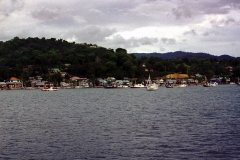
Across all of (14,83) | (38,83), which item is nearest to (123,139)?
(38,83)

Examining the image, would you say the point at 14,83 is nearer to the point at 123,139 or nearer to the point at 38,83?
the point at 38,83

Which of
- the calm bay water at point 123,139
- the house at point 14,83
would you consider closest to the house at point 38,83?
the house at point 14,83

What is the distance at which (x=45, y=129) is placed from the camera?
34.2m

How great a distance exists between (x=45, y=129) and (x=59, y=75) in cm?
15816

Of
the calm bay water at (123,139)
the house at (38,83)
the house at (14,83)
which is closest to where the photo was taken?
the calm bay water at (123,139)

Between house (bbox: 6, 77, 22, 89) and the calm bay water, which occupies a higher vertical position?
house (bbox: 6, 77, 22, 89)

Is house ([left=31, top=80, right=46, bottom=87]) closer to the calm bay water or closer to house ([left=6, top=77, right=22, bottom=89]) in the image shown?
house ([left=6, top=77, right=22, bottom=89])

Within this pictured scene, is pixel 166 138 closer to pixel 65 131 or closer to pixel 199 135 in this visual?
pixel 199 135

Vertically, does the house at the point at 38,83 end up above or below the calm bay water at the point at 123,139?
above

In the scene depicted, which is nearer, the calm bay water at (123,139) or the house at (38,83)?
the calm bay water at (123,139)

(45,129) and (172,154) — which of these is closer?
(172,154)

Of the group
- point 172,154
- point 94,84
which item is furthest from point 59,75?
point 172,154

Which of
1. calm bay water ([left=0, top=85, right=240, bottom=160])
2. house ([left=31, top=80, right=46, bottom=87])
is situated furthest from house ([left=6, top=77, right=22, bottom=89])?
calm bay water ([left=0, top=85, right=240, bottom=160])

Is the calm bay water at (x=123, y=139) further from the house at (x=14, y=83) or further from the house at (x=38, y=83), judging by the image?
the house at (x=14, y=83)
